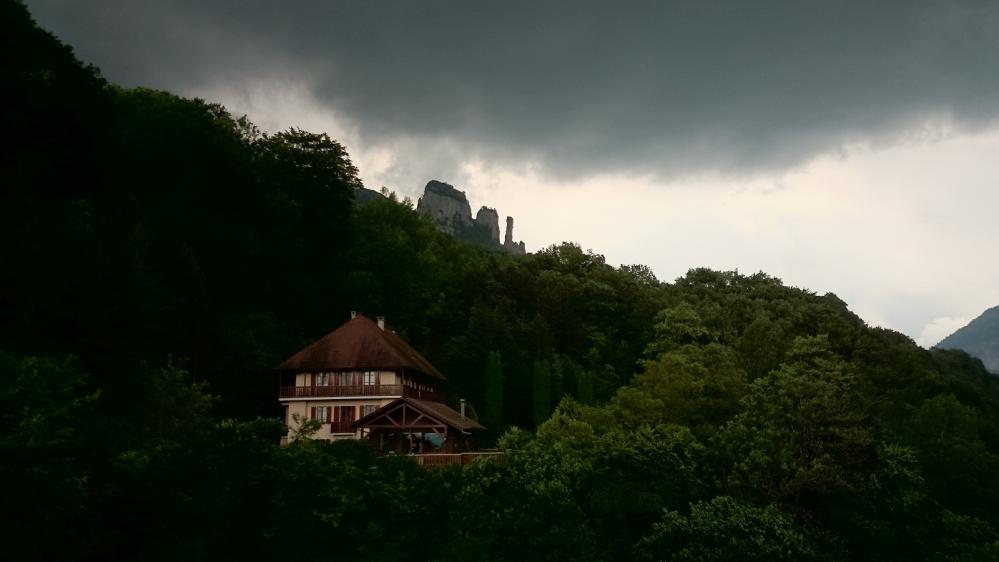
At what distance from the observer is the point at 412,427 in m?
48.9

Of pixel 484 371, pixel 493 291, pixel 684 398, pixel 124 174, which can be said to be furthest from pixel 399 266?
pixel 684 398

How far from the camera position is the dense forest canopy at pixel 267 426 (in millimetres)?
32219

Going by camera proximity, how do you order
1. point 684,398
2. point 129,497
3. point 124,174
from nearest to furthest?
point 129,497
point 684,398
point 124,174

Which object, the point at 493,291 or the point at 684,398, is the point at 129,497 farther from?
the point at 493,291

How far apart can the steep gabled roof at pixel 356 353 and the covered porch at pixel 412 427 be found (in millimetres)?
6353

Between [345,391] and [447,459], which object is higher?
[345,391]

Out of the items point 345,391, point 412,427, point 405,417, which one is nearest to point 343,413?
point 345,391

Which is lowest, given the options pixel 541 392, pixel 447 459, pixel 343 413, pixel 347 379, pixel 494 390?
pixel 447 459

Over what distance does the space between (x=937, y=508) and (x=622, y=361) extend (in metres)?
30.0

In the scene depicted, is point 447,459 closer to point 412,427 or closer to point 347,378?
point 412,427

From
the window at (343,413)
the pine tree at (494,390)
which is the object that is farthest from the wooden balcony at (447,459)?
the window at (343,413)

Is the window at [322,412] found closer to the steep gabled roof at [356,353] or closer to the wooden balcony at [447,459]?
the steep gabled roof at [356,353]

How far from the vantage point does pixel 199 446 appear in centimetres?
3538

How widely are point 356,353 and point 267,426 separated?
19.2 meters
